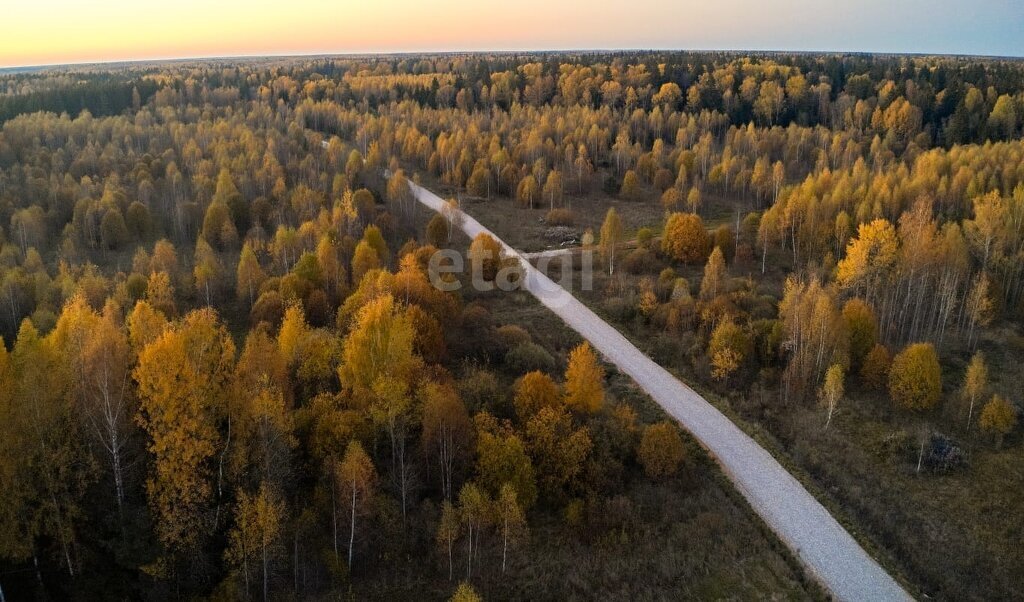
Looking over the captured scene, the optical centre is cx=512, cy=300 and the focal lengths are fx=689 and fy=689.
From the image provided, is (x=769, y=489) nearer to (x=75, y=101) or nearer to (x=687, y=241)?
(x=687, y=241)

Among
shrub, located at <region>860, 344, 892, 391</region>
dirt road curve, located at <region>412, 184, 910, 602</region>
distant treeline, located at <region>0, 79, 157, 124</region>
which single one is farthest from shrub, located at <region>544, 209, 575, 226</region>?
distant treeline, located at <region>0, 79, 157, 124</region>

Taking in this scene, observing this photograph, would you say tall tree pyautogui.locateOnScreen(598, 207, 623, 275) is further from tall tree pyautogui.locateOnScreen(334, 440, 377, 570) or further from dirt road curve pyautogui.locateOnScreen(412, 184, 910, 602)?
tall tree pyautogui.locateOnScreen(334, 440, 377, 570)

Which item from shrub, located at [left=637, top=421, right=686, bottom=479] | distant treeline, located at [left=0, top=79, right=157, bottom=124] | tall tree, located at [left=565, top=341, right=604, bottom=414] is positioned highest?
distant treeline, located at [left=0, top=79, right=157, bottom=124]

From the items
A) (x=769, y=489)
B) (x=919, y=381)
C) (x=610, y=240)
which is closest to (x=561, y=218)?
(x=610, y=240)

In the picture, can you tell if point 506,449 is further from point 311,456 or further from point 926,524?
point 926,524

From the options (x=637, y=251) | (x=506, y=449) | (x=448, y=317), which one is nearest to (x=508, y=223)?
(x=637, y=251)

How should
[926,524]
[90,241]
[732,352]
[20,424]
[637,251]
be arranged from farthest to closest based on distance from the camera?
[90,241] → [637,251] → [732,352] → [926,524] → [20,424]
